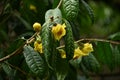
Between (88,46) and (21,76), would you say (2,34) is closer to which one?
(21,76)

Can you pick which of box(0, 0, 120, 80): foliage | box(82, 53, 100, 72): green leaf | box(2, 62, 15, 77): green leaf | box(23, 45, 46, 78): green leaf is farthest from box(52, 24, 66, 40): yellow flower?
box(82, 53, 100, 72): green leaf

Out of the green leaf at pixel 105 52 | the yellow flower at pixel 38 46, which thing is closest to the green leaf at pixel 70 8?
the yellow flower at pixel 38 46

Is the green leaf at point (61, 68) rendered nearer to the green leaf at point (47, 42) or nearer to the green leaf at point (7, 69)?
the green leaf at point (47, 42)

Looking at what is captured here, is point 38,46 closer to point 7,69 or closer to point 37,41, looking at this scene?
point 37,41

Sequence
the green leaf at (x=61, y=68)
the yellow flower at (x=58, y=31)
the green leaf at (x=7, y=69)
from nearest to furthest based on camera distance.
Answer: the yellow flower at (x=58, y=31) → the green leaf at (x=61, y=68) → the green leaf at (x=7, y=69)

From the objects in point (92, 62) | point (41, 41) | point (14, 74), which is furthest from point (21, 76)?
point (41, 41)

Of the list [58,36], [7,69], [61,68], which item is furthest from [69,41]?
[7,69]

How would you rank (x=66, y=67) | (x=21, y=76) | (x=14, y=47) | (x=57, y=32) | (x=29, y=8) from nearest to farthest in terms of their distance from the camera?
(x=57, y=32), (x=66, y=67), (x=14, y=47), (x=21, y=76), (x=29, y=8)

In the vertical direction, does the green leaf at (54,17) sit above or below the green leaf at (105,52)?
above
